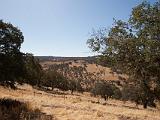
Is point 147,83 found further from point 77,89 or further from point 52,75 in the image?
point 77,89

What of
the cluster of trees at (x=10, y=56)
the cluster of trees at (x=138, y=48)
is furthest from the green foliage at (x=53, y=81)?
the cluster of trees at (x=138, y=48)

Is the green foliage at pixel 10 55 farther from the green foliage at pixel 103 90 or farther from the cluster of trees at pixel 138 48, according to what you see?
the green foliage at pixel 103 90

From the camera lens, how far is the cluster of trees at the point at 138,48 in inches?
728

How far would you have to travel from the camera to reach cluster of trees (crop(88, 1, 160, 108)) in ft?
60.6

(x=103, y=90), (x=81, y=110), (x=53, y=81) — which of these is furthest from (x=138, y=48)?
(x=53, y=81)

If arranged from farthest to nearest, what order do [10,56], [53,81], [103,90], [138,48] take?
[53,81], [103,90], [10,56], [138,48]

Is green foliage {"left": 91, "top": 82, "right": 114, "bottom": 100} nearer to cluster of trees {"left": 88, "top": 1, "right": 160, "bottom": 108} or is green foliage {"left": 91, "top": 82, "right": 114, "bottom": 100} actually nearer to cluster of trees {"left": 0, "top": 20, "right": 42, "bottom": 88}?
cluster of trees {"left": 0, "top": 20, "right": 42, "bottom": 88}

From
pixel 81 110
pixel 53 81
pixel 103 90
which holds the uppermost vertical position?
pixel 53 81

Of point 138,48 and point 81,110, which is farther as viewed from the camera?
point 81,110

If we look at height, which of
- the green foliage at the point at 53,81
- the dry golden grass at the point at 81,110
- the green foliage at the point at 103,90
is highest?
the green foliage at the point at 53,81

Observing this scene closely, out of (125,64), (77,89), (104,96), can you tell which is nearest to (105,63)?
(125,64)

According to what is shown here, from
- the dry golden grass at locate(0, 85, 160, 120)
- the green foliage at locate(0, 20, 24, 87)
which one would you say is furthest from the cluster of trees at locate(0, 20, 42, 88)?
the dry golden grass at locate(0, 85, 160, 120)

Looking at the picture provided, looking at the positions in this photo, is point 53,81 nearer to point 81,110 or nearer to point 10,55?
point 10,55

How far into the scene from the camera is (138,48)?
63.4 feet
